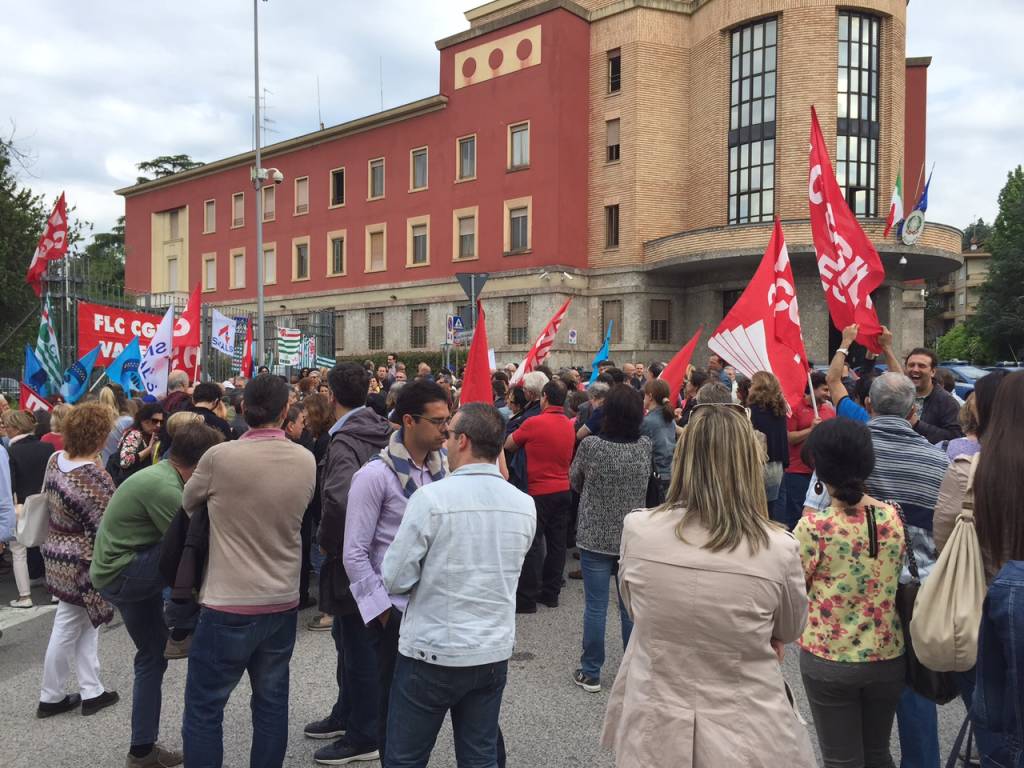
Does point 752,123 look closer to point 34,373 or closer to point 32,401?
point 34,373

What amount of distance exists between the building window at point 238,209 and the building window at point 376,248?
9.47 m

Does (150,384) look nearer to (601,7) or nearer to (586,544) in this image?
(586,544)

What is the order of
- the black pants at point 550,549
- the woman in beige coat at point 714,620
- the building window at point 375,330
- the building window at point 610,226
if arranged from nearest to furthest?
the woman in beige coat at point 714,620
the black pants at point 550,549
the building window at point 610,226
the building window at point 375,330

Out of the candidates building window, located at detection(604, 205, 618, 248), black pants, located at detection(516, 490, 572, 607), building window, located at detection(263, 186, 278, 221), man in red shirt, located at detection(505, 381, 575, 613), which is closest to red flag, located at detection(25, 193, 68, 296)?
man in red shirt, located at detection(505, 381, 575, 613)

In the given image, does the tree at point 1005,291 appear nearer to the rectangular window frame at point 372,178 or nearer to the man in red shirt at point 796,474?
the rectangular window frame at point 372,178

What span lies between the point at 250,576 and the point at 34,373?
371 inches

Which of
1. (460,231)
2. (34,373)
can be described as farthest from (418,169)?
(34,373)

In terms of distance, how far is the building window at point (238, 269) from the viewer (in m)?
43.3

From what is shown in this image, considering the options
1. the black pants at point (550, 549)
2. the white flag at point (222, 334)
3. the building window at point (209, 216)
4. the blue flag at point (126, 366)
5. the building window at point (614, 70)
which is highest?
the building window at point (614, 70)

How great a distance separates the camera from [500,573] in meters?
2.89

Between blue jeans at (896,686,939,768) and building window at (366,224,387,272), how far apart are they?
35.5 meters

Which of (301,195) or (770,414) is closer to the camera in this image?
(770,414)

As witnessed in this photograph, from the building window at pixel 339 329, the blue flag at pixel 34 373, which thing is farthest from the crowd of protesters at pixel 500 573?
the building window at pixel 339 329

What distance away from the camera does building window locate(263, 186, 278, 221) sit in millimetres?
41812
